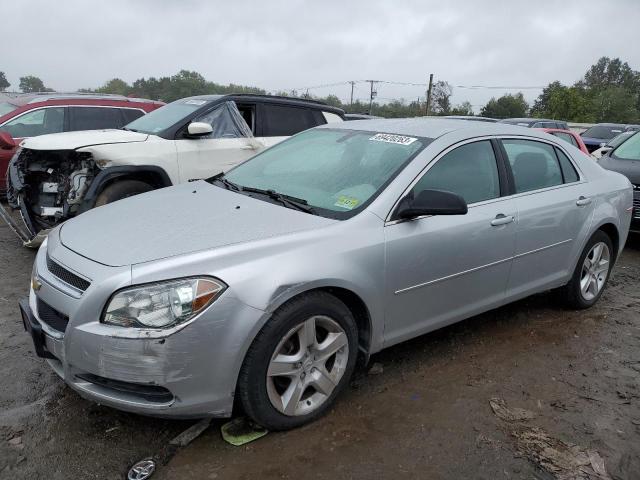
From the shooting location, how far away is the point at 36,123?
7992mm

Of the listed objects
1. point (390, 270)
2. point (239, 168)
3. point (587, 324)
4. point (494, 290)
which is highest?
point (239, 168)

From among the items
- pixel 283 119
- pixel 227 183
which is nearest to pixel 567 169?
pixel 227 183

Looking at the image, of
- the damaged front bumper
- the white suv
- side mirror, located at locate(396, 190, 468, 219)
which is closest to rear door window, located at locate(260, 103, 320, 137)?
the white suv

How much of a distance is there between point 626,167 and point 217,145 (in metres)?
5.58

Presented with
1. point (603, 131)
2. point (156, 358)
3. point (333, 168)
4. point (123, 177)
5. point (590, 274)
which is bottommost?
point (590, 274)

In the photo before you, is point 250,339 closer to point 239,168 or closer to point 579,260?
point 239,168

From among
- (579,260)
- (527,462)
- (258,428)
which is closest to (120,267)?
(258,428)

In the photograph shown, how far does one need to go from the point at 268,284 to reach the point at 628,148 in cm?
749

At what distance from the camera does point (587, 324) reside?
440 centimetres

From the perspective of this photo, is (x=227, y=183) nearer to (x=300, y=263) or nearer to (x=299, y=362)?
(x=300, y=263)

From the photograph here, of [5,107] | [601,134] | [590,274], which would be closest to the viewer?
[590,274]

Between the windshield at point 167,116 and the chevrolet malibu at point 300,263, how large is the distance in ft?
7.99

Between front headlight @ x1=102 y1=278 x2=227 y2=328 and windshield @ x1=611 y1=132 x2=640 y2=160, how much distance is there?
741 cm

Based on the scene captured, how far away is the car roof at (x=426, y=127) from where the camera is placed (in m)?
3.58
